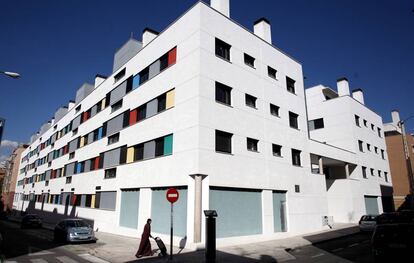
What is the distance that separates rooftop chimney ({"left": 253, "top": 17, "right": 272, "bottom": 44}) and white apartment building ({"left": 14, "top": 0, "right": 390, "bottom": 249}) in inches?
6.4

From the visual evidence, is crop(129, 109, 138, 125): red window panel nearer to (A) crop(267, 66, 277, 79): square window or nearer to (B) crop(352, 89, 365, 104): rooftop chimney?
(A) crop(267, 66, 277, 79): square window

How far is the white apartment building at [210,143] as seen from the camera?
16.0 meters

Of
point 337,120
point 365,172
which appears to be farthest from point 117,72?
point 365,172

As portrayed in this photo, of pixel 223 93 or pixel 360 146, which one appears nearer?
pixel 223 93

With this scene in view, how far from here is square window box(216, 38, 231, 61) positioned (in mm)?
18516

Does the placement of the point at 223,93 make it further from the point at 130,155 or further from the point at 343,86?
the point at 343,86

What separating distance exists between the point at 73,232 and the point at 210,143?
10.1m

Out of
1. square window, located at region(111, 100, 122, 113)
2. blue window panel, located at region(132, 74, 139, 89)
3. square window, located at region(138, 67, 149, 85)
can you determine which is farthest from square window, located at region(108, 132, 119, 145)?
square window, located at region(138, 67, 149, 85)

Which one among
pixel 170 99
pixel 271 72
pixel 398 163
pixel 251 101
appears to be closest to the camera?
pixel 170 99

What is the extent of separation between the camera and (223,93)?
18062 mm

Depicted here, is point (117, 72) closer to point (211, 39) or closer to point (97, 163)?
point (97, 163)

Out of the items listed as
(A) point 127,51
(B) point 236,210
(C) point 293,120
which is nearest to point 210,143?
(B) point 236,210

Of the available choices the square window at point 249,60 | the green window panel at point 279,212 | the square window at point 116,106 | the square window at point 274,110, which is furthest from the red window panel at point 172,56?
the green window panel at point 279,212

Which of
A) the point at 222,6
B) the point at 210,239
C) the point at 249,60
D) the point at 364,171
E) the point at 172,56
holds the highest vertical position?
the point at 222,6
